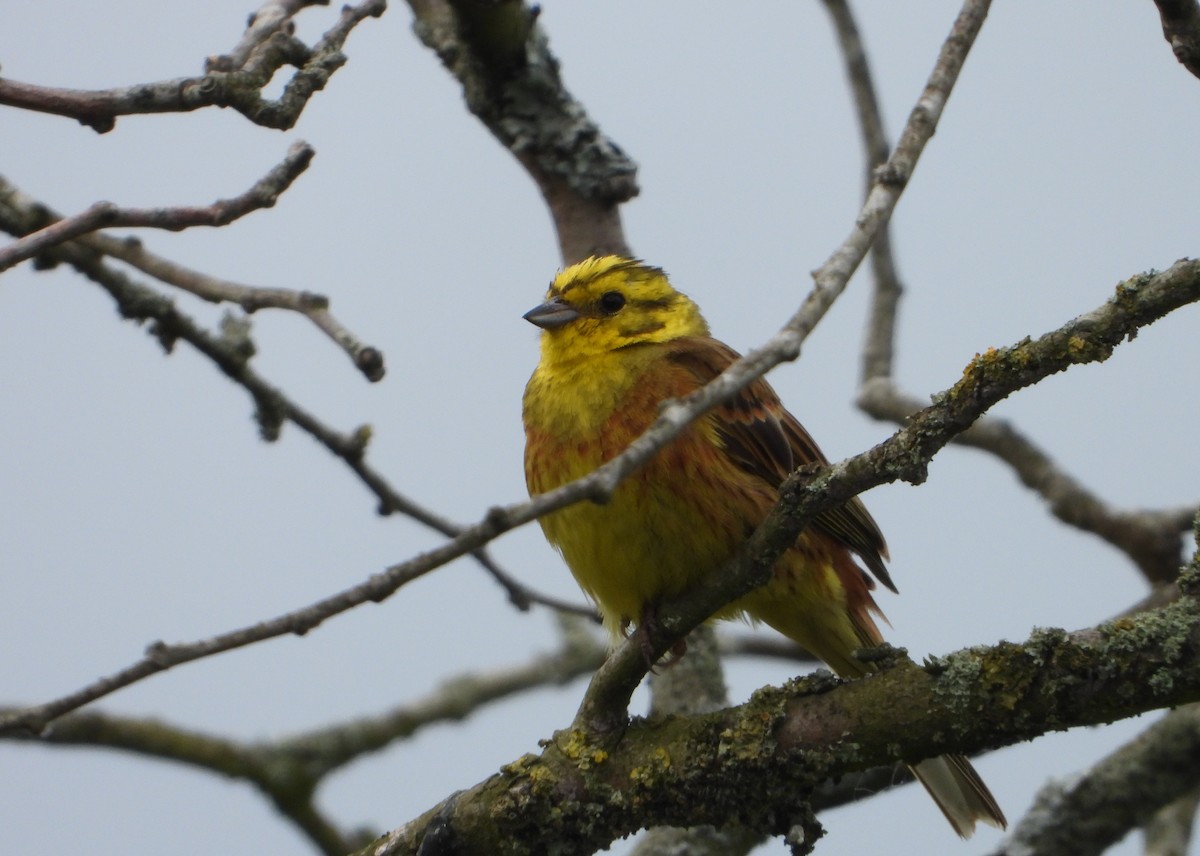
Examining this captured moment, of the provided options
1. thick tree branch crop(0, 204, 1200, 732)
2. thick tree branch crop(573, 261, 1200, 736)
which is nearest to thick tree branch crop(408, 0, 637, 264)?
thick tree branch crop(0, 204, 1200, 732)

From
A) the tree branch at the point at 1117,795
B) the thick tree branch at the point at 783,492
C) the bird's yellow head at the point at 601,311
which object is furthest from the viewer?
the bird's yellow head at the point at 601,311

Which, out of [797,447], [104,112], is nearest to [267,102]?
[104,112]

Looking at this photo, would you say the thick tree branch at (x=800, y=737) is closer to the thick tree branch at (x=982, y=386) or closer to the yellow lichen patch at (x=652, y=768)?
the yellow lichen patch at (x=652, y=768)

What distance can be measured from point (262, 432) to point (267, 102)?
1352 millimetres

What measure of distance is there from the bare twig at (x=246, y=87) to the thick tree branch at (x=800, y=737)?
1.43 m

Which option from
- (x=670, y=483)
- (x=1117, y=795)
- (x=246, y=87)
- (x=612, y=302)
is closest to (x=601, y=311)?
(x=612, y=302)

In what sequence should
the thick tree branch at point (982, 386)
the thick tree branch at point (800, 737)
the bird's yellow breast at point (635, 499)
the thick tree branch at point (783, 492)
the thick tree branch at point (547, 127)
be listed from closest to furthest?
the thick tree branch at point (783, 492)
the thick tree branch at point (982, 386)
the thick tree branch at point (800, 737)
the bird's yellow breast at point (635, 499)
the thick tree branch at point (547, 127)

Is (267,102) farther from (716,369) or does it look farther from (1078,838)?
(1078,838)

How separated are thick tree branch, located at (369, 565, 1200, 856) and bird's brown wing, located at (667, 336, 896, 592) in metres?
1.15

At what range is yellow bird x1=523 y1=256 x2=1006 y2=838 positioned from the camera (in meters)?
3.86

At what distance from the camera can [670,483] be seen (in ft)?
12.7

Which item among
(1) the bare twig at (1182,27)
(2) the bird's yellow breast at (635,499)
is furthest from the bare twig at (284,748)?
(1) the bare twig at (1182,27)

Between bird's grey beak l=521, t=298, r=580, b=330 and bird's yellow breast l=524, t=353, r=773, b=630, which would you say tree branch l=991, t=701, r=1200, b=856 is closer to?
bird's yellow breast l=524, t=353, r=773, b=630

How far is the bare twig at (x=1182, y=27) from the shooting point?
276 centimetres
